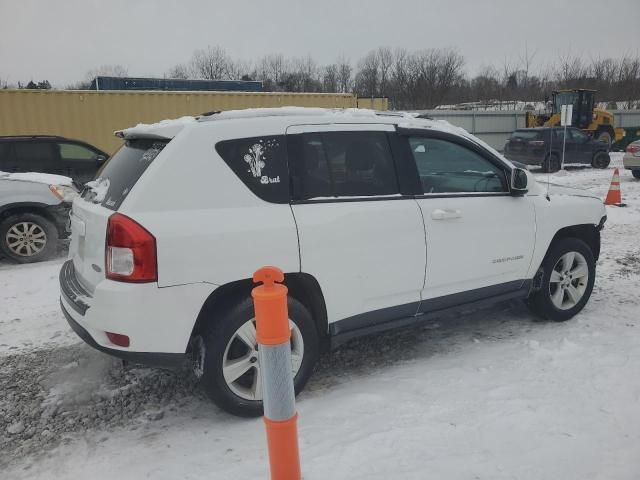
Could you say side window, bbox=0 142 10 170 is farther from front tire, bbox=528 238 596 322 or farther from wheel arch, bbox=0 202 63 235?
front tire, bbox=528 238 596 322

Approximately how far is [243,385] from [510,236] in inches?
92.2

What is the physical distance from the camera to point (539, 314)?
181 inches

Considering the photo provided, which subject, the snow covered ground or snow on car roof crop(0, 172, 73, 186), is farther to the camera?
snow on car roof crop(0, 172, 73, 186)

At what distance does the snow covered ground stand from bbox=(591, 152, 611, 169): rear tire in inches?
662

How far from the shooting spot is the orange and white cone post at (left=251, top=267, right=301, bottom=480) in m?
1.95

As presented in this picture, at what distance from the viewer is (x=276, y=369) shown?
2002 mm

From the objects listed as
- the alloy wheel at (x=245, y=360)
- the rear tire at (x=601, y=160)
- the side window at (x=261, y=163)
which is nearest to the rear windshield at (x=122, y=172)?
the side window at (x=261, y=163)

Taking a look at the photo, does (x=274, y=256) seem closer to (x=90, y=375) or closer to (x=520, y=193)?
(x=90, y=375)

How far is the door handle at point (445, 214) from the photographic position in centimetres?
361

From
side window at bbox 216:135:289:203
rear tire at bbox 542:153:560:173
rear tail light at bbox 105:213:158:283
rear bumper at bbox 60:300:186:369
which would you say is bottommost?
rear bumper at bbox 60:300:186:369

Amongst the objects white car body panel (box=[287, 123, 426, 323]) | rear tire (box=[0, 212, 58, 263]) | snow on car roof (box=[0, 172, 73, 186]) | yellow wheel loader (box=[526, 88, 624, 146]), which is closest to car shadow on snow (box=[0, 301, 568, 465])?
white car body panel (box=[287, 123, 426, 323])

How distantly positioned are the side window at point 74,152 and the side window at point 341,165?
7.37 m

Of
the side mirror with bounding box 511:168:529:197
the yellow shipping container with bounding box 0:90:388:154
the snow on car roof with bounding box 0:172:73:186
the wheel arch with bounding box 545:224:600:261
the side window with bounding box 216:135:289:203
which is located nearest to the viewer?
the side window with bounding box 216:135:289:203

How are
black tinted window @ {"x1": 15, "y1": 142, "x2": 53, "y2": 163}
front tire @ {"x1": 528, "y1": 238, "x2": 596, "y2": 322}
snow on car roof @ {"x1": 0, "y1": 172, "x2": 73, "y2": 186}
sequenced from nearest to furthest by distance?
front tire @ {"x1": 528, "y1": 238, "x2": 596, "y2": 322} → snow on car roof @ {"x1": 0, "y1": 172, "x2": 73, "y2": 186} → black tinted window @ {"x1": 15, "y1": 142, "x2": 53, "y2": 163}
